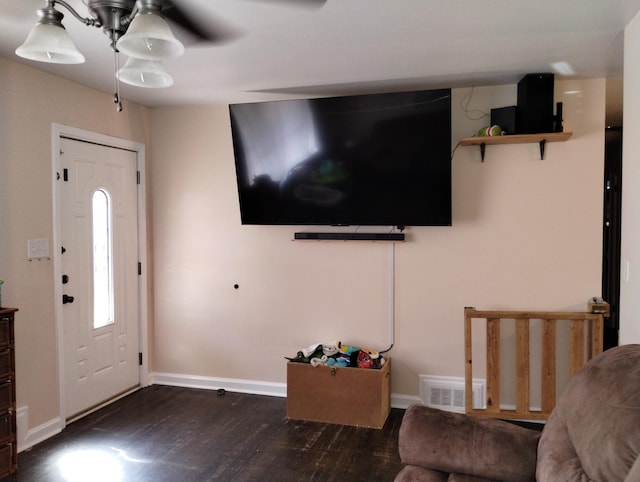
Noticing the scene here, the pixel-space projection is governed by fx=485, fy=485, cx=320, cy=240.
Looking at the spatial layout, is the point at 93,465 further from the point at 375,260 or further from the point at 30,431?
the point at 375,260

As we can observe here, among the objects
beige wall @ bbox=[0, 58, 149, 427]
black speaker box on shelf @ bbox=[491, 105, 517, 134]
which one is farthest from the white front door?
black speaker box on shelf @ bbox=[491, 105, 517, 134]

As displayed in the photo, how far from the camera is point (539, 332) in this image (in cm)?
347

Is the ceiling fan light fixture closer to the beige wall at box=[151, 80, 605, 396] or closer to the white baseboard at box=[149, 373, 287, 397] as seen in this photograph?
the beige wall at box=[151, 80, 605, 396]

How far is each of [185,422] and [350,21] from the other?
2.84 meters

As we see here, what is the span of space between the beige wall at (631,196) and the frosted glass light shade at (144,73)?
85.9 inches

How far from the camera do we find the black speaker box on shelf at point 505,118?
3291 millimetres

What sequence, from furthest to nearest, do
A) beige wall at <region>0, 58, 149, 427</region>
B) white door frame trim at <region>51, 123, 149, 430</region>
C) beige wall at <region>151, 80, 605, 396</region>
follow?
beige wall at <region>151, 80, 605, 396</region>, white door frame trim at <region>51, 123, 149, 430</region>, beige wall at <region>0, 58, 149, 427</region>

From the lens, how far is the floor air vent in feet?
11.7

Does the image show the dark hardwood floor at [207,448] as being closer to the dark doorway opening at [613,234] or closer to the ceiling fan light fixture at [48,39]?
the ceiling fan light fixture at [48,39]

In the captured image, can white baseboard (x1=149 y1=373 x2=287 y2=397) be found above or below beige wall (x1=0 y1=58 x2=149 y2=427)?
below

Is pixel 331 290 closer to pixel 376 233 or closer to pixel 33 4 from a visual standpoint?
pixel 376 233

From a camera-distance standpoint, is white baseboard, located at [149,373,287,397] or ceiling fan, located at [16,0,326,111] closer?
ceiling fan, located at [16,0,326,111]

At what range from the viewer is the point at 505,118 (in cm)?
334

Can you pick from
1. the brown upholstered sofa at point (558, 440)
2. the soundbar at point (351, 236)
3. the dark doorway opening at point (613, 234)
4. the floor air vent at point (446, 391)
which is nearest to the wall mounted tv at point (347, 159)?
the soundbar at point (351, 236)
